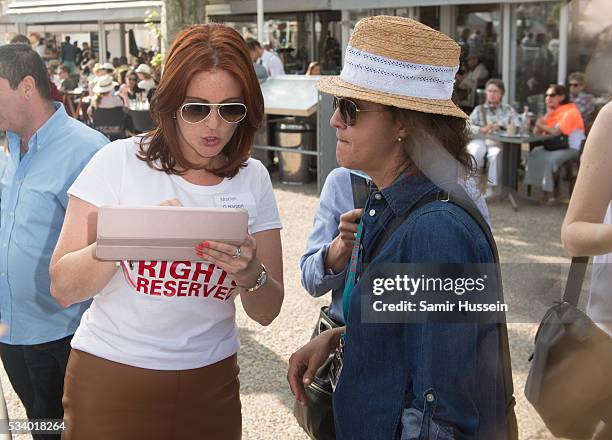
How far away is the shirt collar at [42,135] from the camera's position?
107 inches

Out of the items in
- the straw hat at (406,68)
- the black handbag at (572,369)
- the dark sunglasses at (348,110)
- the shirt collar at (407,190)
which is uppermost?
the straw hat at (406,68)

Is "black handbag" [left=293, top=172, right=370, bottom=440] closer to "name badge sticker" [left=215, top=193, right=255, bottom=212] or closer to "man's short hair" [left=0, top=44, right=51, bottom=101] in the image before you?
"name badge sticker" [left=215, top=193, right=255, bottom=212]

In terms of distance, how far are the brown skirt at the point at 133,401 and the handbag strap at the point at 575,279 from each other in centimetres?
92

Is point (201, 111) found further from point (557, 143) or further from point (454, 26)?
point (454, 26)

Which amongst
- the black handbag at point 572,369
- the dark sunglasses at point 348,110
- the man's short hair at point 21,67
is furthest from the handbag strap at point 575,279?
the man's short hair at point 21,67

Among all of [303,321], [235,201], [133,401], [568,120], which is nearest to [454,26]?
[568,120]

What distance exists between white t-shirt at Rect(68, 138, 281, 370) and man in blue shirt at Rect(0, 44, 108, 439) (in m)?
0.72

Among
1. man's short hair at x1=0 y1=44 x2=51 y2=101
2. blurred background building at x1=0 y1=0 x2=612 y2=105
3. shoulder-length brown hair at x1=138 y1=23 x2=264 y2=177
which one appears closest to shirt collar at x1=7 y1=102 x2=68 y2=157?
man's short hair at x1=0 y1=44 x2=51 y2=101

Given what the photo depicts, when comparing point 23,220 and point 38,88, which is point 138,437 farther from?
point 38,88

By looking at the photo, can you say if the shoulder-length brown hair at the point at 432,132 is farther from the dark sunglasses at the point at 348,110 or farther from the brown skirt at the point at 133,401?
the brown skirt at the point at 133,401

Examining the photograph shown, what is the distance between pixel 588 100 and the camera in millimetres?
9898

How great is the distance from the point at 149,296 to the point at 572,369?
3.39ft

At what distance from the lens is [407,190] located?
1.55 meters

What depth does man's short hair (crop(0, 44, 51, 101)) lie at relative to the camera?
274 cm
